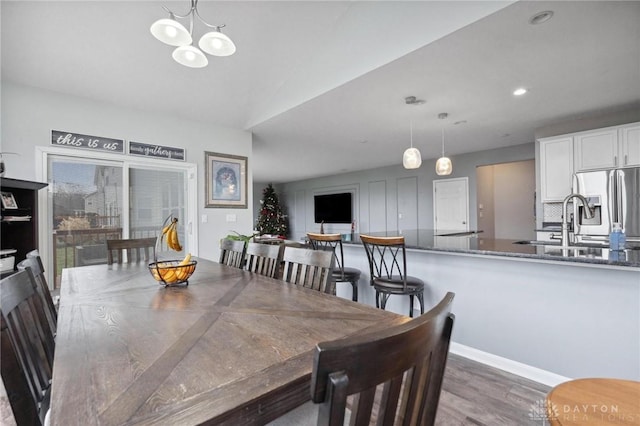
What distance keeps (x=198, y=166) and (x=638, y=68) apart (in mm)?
4887

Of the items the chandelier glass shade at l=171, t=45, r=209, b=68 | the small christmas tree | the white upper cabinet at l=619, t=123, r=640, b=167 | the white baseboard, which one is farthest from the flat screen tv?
the chandelier glass shade at l=171, t=45, r=209, b=68

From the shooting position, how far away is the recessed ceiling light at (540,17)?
1.93m

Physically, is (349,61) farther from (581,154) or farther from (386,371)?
(581,154)

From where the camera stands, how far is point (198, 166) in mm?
4117

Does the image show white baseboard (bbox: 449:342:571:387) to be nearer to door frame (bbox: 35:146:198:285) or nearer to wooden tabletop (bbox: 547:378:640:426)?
wooden tabletop (bbox: 547:378:640:426)

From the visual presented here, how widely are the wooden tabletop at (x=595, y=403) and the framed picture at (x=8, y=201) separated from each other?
152 inches

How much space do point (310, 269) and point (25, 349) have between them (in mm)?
1157

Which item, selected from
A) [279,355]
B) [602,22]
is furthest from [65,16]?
[602,22]

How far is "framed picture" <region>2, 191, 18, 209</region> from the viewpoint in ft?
8.37

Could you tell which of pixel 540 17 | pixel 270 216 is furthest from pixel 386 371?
pixel 270 216

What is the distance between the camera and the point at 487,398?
181cm

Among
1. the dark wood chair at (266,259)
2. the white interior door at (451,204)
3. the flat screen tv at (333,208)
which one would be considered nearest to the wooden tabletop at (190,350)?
the dark wood chair at (266,259)

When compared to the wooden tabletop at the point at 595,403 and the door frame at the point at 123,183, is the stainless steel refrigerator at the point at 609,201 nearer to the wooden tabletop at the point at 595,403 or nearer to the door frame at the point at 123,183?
the wooden tabletop at the point at 595,403

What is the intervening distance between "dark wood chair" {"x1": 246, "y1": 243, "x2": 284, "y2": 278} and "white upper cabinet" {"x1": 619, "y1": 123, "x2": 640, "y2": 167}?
4.28 meters
